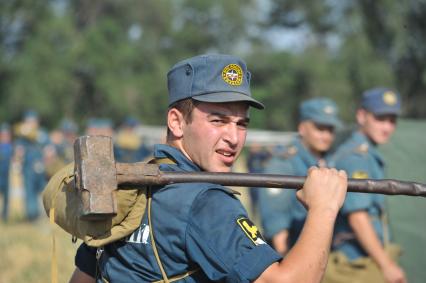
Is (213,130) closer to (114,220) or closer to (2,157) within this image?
(114,220)

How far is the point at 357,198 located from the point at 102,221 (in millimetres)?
3066

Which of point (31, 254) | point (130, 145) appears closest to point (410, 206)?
point (31, 254)

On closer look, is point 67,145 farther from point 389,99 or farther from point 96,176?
point 96,176

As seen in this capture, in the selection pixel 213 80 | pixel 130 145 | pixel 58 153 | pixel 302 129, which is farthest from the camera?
pixel 58 153

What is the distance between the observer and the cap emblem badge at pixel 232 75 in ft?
9.67

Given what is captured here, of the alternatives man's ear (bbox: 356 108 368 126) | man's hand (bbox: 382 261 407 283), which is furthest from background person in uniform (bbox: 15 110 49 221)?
man's hand (bbox: 382 261 407 283)

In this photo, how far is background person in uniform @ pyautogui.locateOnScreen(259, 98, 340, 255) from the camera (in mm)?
5738

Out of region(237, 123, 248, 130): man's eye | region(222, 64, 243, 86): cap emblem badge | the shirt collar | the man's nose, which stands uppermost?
region(222, 64, 243, 86): cap emblem badge

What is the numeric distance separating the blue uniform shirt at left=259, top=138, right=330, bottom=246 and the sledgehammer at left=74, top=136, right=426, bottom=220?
110 inches

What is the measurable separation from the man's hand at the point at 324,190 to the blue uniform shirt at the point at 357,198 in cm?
266

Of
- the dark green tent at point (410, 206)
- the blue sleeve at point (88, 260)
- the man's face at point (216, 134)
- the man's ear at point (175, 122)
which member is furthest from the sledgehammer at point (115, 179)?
the dark green tent at point (410, 206)

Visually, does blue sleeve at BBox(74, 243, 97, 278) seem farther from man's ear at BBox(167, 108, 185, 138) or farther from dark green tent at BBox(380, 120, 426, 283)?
dark green tent at BBox(380, 120, 426, 283)

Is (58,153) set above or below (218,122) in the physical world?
below

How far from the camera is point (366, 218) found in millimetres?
5402
